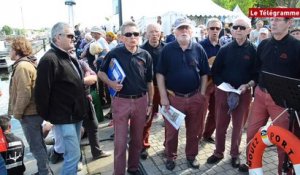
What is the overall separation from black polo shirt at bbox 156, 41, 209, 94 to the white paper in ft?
0.95

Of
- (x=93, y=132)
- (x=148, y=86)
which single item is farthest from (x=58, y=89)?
(x=93, y=132)

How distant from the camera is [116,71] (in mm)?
3582

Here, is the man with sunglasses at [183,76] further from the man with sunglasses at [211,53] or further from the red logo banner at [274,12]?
the red logo banner at [274,12]

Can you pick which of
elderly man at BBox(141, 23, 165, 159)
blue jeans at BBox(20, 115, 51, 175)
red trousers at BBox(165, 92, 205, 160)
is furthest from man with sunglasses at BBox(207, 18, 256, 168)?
blue jeans at BBox(20, 115, 51, 175)

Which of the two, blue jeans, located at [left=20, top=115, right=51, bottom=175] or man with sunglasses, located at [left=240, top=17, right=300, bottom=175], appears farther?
blue jeans, located at [left=20, top=115, right=51, bottom=175]

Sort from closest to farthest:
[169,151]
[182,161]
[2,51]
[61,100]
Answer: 1. [61,100]
2. [169,151]
3. [182,161]
4. [2,51]

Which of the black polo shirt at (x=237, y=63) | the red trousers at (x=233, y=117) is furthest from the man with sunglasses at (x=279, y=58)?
the red trousers at (x=233, y=117)

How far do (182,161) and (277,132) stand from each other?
74.1 inches

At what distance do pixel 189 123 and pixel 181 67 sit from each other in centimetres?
84

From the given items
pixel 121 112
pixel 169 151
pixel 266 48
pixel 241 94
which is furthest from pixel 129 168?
pixel 266 48

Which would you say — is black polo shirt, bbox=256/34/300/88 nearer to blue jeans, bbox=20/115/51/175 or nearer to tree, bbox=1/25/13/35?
blue jeans, bbox=20/115/51/175

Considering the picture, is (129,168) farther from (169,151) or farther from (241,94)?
(241,94)

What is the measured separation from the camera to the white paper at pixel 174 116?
3776 mm

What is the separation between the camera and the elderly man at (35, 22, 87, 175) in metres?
3.15
